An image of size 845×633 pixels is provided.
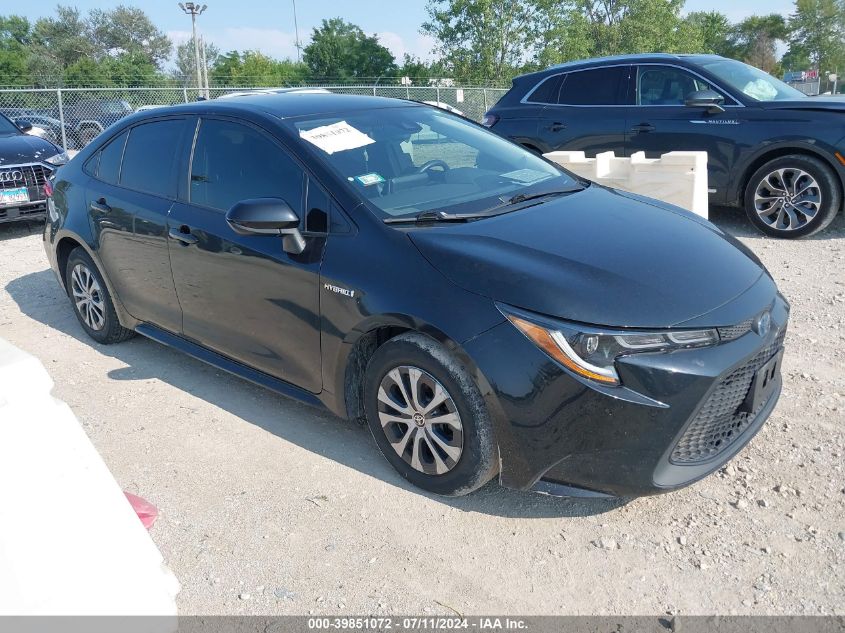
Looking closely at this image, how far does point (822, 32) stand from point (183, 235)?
6318cm

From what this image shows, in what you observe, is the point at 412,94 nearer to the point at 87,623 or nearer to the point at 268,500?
the point at 268,500

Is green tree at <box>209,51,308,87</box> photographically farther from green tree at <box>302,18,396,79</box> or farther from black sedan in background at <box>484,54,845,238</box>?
black sedan in background at <box>484,54,845,238</box>

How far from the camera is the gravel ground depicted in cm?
262

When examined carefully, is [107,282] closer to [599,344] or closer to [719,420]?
[599,344]

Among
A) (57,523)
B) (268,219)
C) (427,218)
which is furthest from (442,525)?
(57,523)

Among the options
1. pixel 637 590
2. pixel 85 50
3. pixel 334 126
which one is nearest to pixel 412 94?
pixel 334 126

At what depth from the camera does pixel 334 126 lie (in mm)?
3770

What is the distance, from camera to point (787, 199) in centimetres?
726

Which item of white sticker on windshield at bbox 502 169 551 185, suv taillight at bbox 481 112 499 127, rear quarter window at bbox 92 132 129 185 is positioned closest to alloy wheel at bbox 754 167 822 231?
suv taillight at bbox 481 112 499 127

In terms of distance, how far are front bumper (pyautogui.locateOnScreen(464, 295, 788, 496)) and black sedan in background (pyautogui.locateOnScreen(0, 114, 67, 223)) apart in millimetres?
7745

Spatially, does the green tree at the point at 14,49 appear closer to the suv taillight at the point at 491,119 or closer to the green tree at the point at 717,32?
the suv taillight at the point at 491,119

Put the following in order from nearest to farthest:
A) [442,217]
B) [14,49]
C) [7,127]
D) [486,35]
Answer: [442,217] < [7,127] < [486,35] < [14,49]

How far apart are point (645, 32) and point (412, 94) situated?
22.6m

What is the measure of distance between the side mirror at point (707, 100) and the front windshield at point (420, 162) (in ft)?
13.4
